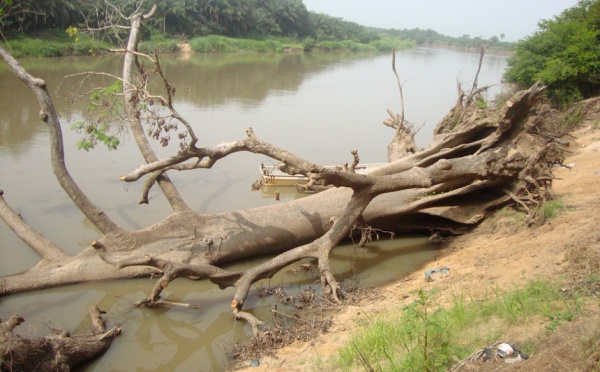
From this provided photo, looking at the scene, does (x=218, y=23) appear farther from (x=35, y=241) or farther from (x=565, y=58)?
(x=35, y=241)

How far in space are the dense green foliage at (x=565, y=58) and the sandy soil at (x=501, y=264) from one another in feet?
21.0

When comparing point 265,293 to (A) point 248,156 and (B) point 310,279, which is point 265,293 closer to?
(B) point 310,279

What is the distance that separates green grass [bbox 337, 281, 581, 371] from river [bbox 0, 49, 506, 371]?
1.59 metres

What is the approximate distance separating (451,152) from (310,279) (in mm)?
3403

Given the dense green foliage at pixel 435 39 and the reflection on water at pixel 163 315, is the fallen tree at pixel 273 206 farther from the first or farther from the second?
the dense green foliage at pixel 435 39

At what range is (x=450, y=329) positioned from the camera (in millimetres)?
4238

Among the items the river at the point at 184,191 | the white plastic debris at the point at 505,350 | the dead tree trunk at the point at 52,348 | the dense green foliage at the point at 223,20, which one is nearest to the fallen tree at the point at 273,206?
the river at the point at 184,191

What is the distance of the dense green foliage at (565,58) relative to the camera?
544 inches

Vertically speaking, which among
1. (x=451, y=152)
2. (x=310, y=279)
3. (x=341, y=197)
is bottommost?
(x=310, y=279)

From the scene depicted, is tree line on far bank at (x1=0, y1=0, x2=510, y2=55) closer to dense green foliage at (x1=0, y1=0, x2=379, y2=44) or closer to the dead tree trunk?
dense green foliage at (x1=0, y1=0, x2=379, y2=44)

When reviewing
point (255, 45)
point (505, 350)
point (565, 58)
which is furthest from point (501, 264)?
point (255, 45)

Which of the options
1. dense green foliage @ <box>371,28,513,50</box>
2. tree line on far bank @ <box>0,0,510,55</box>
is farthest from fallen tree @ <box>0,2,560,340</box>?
dense green foliage @ <box>371,28,513,50</box>

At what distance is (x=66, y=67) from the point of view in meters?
23.9

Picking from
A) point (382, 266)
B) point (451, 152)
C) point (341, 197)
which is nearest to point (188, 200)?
point (341, 197)
